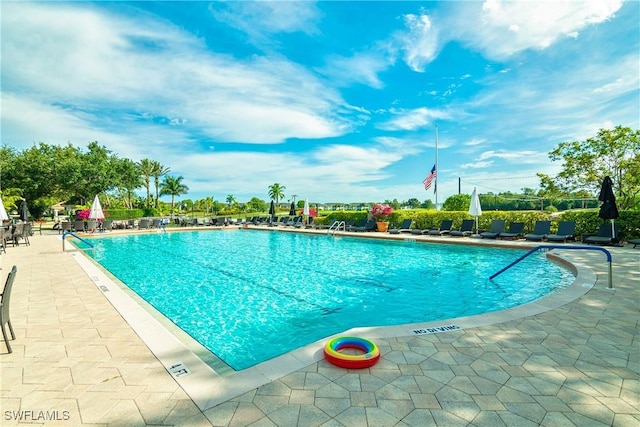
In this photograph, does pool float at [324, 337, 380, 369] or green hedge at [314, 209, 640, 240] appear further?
green hedge at [314, 209, 640, 240]

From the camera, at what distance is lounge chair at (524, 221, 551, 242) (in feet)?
37.3

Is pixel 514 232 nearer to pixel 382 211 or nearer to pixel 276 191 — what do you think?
pixel 382 211

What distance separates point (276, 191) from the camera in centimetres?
6512

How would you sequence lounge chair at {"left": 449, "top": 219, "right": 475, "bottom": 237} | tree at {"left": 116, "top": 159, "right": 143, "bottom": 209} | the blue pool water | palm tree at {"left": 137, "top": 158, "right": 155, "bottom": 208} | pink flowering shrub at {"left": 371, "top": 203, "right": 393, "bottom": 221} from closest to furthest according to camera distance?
the blue pool water → lounge chair at {"left": 449, "top": 219, "right": 475, "bottom": 237} → pink flowering shrub at {"left": 371, "top": 203, "right": 393, "bottom": 221} → tree at {"left": 116, "top": 159, "right": 143, "bottom": 209} → palm tree at {"left": 137, "top": 158, "right": 155, "bottom": 208}

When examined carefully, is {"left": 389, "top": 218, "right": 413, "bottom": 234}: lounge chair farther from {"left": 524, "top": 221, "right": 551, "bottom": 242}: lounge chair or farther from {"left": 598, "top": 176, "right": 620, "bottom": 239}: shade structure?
{"left": 598, "top": 176, "right": 620, "bottom": 239}: shade structure

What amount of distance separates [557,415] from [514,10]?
474 inches

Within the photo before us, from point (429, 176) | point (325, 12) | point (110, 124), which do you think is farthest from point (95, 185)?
point (429, 176)

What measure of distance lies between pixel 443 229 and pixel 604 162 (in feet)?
25.7

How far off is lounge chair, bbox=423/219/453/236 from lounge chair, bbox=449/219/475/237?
1.30ft

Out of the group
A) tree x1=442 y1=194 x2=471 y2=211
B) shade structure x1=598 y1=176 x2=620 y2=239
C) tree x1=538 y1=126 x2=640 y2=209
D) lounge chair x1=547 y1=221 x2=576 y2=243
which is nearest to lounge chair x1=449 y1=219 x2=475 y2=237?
lounge chair x1=547 y1=221 x2=576 y2=243

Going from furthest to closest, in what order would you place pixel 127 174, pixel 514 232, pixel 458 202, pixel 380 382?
pixel 127 174, pixel 458 202, pixel 514 232, pixel 380 382

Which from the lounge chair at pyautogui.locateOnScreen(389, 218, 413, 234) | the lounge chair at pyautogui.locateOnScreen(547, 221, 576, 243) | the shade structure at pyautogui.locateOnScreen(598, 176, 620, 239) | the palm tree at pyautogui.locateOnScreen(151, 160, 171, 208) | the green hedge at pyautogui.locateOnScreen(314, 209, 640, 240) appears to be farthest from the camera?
the palm tree at pyautogui.locateOnScreen(151, 160, 171, 208)

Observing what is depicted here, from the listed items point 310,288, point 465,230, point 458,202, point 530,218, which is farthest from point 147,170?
point 530,218

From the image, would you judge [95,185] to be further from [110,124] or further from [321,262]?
[321,262]
